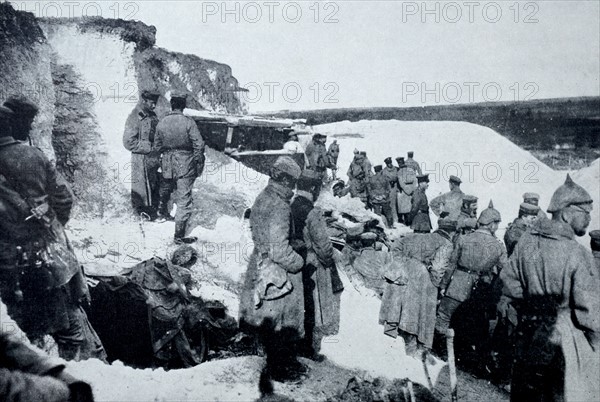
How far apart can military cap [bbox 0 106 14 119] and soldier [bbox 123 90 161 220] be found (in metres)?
1.20

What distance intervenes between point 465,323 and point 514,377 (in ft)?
5.03

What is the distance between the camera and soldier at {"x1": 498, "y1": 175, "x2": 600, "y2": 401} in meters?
2.85

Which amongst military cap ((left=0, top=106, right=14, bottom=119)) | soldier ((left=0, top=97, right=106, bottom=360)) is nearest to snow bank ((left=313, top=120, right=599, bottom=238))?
soldier ((left=0, top=97, right=106, bottom=360))

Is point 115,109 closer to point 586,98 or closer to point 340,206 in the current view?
point 340,206

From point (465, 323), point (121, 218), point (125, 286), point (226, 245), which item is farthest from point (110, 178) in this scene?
point (465, 323)

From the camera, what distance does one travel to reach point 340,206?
1051cm

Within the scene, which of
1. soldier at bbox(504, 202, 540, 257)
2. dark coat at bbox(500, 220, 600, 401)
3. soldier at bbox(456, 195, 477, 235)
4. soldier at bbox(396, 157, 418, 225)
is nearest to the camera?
dark coat at bbox(500, 220, 600, 401)

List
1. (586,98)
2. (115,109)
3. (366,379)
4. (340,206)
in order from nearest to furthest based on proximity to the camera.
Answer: (366,379)
(115,109)
(586,98)
(340,206)

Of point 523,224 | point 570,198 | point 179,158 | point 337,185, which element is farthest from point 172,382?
point 337,185

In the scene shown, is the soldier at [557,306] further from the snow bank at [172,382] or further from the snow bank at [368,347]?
the snow bank at [172,382]

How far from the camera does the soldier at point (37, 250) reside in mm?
3035

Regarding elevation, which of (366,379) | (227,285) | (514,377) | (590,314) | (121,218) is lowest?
(366,379)

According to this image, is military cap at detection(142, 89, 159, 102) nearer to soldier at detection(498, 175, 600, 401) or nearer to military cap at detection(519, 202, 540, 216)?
soldier at detection(498, 175, 600, 401)

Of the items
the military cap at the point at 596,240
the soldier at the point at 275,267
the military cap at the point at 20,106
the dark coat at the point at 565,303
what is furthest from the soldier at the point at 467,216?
the military cap at the point at 20,106
